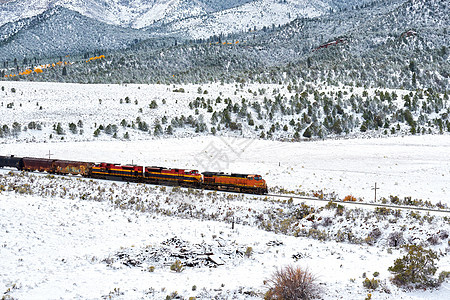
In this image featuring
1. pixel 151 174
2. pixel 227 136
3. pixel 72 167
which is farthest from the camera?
pixel 227 136

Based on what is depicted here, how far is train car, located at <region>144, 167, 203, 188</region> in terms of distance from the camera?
36.6m

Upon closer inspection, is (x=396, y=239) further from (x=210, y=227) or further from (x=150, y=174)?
(x=150, y=174)

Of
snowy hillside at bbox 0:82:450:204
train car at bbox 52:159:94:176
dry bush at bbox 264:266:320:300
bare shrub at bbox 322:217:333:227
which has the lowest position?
dry bush at bbox 264:266:320:300

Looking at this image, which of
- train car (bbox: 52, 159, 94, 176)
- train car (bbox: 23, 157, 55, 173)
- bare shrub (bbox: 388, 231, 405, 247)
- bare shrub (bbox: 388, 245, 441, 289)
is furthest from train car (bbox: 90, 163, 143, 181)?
bare shrub (bbox: 388, 245, 441, 289)

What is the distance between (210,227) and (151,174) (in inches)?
551

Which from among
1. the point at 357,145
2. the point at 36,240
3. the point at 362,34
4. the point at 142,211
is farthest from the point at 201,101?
the point at 362,34

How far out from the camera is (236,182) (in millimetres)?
35000

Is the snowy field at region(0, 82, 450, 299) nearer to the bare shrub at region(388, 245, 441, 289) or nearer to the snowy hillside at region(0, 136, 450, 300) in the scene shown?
the snowy hillside at region(0, 136, 450, 300)

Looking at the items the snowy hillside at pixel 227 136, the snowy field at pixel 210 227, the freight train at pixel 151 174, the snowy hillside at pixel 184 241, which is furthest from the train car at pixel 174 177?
the snowy hillside at pixel 227 136

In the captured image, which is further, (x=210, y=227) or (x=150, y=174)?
(x=150, y=174)

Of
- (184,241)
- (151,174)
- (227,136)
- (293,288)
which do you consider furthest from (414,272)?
(227,136)

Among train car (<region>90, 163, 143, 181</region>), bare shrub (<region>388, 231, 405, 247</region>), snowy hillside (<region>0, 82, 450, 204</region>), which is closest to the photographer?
bare shrub (<region>388, 231, 405, 247</region>)

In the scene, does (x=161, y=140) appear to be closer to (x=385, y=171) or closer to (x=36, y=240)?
(x=385, y=171)

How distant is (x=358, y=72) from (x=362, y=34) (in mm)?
69998
